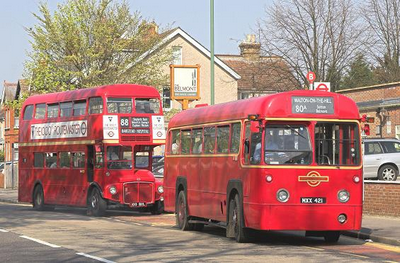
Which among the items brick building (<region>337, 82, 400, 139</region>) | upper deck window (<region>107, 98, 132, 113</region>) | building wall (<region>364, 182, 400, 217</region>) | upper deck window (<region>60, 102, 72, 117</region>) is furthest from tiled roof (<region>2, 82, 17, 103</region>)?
building wall (<region>364, 182, 400, 217</region>)

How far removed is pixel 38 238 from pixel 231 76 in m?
48.1

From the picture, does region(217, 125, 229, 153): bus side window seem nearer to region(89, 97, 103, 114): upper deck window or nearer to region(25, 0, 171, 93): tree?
region(89, 97, 103, 114): upper deck window

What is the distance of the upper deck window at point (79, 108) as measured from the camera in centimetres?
3078

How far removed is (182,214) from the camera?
73.6ft

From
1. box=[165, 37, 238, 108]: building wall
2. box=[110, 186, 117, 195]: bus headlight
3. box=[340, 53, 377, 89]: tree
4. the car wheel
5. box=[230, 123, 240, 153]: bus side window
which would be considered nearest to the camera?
box=[230, 123, 240, 153]: bus side window

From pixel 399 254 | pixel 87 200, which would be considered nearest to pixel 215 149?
pixel 399 254

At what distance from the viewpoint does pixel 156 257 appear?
15102 millimetres

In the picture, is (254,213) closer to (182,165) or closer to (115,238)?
(115,238)

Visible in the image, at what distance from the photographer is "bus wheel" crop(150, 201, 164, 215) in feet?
99.9

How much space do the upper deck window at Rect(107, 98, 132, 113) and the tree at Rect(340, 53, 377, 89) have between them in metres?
23.5

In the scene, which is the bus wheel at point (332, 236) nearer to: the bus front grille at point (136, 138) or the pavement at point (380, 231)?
the pavement at point (380, 231)

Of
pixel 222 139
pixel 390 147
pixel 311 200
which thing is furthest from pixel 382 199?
pixel 390 147

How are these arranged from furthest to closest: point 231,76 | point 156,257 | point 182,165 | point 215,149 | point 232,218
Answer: point 231,76, point 182,165, point 215,149, point 232,218, point 156,257

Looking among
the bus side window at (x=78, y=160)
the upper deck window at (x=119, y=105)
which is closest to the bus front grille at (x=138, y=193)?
the upper deck window at (x=119, y=105)
